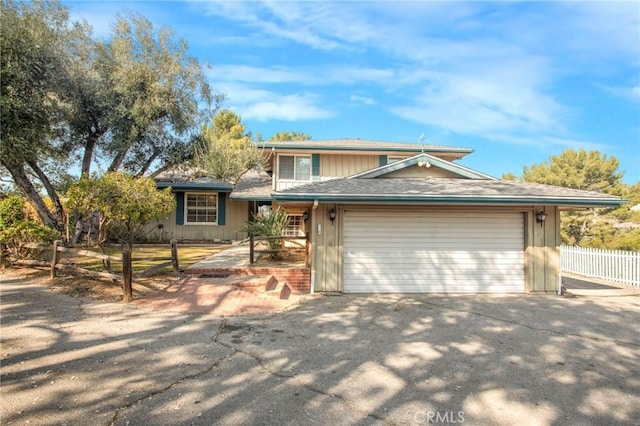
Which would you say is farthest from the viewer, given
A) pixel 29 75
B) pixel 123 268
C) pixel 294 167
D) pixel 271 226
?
pixel 294 167

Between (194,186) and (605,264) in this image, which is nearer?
(605,264)

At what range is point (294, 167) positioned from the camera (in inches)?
650

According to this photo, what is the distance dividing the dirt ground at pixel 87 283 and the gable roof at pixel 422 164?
6.16 metres

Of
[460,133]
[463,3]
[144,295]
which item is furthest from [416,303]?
[460,133]

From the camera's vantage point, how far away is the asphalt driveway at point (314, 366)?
10.6 feet

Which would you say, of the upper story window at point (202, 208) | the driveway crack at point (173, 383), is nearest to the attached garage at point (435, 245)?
the driveway crack at point (173, 383)

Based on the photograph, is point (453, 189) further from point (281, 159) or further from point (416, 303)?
point (281, 159)

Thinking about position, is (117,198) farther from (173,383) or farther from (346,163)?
(346,163)

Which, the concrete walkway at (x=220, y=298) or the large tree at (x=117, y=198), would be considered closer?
the concrete walkway at (x=220, y=298)

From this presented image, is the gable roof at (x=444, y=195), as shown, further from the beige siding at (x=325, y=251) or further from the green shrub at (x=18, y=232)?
the green shrub at (x=18, y=232)

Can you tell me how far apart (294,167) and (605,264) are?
12.4 m

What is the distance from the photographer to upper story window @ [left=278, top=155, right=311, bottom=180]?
16422mm

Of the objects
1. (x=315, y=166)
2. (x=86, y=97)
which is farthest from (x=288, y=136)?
(x=86, y=97)

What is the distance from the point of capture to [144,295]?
7.70 metres
